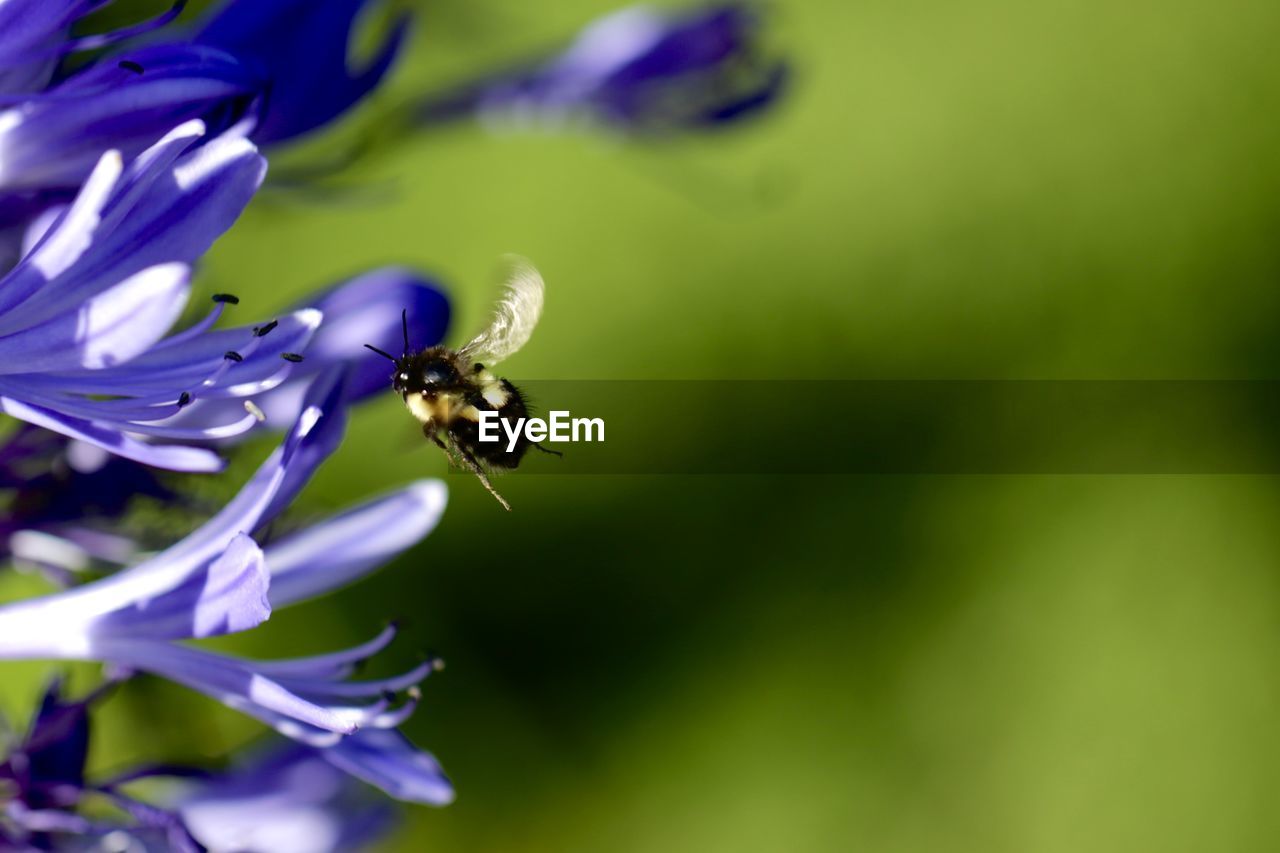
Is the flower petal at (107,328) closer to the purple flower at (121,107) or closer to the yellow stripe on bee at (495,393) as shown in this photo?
the purple flower at (121,107)

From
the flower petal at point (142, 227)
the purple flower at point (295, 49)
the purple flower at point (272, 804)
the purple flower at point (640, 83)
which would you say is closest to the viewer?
the flower petal at point (142, 227)

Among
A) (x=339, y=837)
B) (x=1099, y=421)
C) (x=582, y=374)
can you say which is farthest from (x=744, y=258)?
(x=339, y=837)

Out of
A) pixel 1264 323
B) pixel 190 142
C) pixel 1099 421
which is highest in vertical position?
pixel 1264 323

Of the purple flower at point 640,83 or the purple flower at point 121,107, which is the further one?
the purple flower at point 640,83

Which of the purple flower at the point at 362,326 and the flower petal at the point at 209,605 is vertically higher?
the purple flower at the point at 362,326

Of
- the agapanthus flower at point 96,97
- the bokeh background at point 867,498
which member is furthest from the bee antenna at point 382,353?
the bokeh background at point 867,498

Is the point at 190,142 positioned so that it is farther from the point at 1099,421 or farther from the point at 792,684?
the point at 1099,421

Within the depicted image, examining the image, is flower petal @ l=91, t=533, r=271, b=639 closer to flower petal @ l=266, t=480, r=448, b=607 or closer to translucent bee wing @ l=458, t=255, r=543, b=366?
flower petal @ l=266, t=480, r=448, b=607
